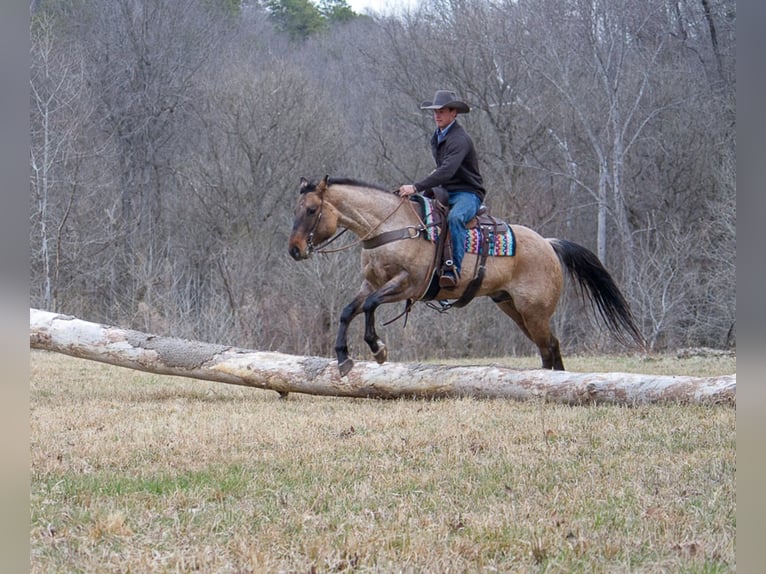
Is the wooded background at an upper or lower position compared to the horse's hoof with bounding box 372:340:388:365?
upper

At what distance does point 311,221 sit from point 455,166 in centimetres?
165

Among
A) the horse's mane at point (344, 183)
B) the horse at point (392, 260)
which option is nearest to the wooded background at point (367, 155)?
the horse at point (392, 260)

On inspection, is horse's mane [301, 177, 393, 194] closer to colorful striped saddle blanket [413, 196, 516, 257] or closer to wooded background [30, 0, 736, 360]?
colorful striped saddle blanket [413, 196, 516, 257]

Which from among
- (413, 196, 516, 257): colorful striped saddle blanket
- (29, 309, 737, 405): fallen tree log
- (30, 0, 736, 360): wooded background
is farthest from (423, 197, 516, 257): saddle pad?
(30, 0, 736, 360): wooded background

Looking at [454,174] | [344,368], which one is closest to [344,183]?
[454,174]

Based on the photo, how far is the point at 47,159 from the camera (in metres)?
20.4

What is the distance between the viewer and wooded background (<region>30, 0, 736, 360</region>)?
805 inches

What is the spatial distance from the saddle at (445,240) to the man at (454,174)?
7 cm

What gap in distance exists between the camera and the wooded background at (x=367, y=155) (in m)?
20.5

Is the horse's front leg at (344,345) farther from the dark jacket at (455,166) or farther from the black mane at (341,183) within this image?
the dark jacket at (455,166)

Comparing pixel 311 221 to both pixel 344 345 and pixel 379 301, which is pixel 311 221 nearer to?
pixel 379 301

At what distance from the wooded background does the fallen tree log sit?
908 cm

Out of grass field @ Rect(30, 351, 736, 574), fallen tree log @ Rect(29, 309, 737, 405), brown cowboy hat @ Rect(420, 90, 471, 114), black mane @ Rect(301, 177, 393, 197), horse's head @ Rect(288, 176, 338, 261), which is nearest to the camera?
grass field @ Rect(30, 351, 736, 574)
